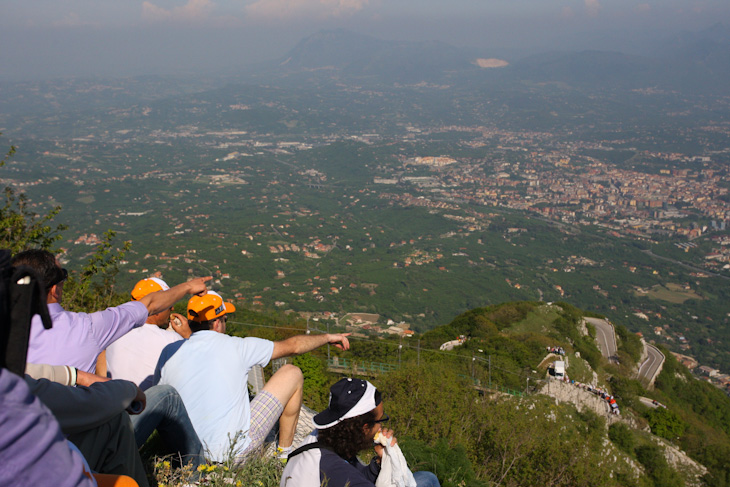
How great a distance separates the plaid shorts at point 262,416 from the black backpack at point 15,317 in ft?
6.79

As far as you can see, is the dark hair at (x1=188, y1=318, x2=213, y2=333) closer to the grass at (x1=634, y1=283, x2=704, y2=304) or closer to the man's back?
the man's back

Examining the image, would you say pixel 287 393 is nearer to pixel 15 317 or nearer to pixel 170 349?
pixel 170 349

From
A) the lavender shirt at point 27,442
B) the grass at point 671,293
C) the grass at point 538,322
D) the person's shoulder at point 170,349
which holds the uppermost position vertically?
the lavender shirt at point 27,442

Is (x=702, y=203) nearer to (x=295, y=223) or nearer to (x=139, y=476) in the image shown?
(x=295, y=223)

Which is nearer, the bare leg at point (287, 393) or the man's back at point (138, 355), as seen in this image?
the bare leg at point (287, 393)

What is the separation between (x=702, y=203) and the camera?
291ft

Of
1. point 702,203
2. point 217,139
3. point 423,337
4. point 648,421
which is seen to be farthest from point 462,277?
point 217,139

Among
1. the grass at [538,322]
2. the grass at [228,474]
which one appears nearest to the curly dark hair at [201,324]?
the grass at [228,474]

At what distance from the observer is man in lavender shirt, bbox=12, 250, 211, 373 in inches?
90.9

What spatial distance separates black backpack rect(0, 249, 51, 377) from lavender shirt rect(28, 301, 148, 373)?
64.9 inches

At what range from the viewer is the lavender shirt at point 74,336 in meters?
2.38

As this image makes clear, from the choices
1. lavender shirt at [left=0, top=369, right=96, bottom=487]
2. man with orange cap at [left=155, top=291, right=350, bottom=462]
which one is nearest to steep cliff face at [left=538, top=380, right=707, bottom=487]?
man with orange cap at [left=155, top=291, right=350, bottom=462]

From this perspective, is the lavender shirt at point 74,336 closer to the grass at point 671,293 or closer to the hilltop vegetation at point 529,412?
the hilltop vegetation at point 529,412

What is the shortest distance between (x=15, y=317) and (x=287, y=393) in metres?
2.29
